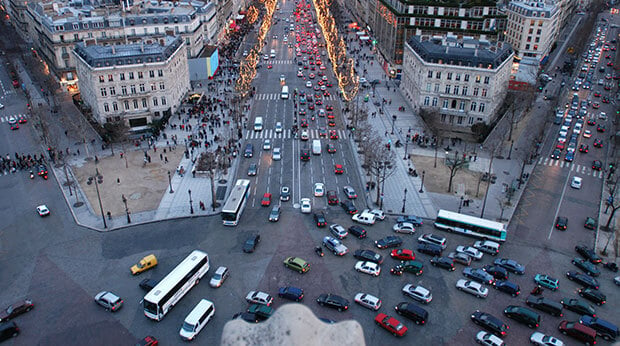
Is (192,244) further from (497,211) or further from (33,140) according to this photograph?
(33,140)

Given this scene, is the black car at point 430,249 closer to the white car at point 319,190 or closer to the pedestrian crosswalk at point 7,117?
the white car at point 319,190

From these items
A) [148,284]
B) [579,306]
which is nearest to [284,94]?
[148,284]

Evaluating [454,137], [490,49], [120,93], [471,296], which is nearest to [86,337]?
[471,296]

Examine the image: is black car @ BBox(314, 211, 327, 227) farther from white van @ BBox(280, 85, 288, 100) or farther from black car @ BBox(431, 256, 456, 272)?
white van @ BBox(280, 85, 288, 100)

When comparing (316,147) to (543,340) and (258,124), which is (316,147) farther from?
(543,340)

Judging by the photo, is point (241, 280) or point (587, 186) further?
point (587, 186)

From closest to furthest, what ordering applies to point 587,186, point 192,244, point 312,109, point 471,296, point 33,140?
point 471,296 → point 192,244 → point 587,186 → point 33,140 → point 312,109
